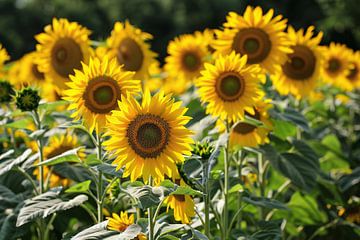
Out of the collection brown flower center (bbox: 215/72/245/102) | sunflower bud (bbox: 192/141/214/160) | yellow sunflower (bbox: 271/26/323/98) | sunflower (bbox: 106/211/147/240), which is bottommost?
sunflower (bbox: 106/211/147/240)

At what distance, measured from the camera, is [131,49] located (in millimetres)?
4500

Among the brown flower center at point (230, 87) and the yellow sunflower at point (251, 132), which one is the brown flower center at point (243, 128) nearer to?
the yellow sunflower at point (251, 132)

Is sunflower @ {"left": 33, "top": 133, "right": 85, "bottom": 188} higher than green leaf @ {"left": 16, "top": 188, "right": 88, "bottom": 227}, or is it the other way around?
sunflower @ {"left": 33, "top": 133, "right": 85, "bottom": 188}

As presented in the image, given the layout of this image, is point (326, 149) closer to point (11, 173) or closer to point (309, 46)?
point (309, 46)

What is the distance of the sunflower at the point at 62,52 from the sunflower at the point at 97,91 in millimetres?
1219

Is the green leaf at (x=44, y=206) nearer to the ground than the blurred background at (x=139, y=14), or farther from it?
nearer to the ground

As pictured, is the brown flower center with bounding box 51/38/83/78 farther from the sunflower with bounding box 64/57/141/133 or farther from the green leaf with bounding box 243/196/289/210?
the green leaf with bounding box 243/196/289/210

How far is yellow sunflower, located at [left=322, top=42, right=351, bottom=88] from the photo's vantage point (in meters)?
5.61

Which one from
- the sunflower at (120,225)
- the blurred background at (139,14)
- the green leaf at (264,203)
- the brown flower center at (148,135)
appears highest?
the blurred background at (139,14)

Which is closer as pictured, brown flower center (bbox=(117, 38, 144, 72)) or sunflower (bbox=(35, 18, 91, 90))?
sunflower (bbox=(35, 18, 91, 90))

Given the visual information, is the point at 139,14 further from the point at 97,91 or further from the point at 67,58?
the point at 97,91

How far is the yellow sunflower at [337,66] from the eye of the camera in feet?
18.4

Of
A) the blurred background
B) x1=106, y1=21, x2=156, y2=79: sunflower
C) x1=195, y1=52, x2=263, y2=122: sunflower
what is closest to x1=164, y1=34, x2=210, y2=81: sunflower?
x1=106, y1=21, x2=156, y2=79: sunflower

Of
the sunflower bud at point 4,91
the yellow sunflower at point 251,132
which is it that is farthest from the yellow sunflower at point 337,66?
the sunflower bud at point 4,91
